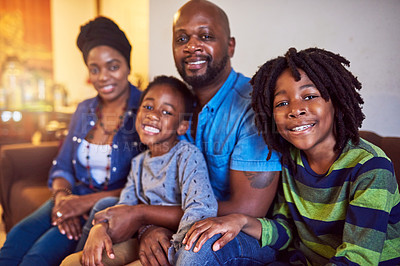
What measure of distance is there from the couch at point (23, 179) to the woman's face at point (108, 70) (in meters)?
0.92

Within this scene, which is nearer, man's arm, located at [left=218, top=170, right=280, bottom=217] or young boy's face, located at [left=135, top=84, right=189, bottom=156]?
man's arm, located at [left=218, top=170, right=280, bottom=217]

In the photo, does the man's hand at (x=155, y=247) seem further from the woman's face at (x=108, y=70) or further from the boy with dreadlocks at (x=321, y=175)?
the woman's face at (x=108, y=70)

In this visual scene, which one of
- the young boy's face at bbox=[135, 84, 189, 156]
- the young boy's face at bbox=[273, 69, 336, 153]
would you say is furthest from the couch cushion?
the young boy's face at bbox=[273, 69, 336, 153]

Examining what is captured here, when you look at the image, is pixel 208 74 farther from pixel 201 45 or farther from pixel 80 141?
pixel 80 141

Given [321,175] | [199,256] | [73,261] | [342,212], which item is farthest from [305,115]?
[73,261]

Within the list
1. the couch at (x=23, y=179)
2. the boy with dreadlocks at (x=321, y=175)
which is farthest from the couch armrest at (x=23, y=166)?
the boy with dreadlocks at (x=321, y=175)

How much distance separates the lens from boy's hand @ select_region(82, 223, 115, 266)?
3.69ft

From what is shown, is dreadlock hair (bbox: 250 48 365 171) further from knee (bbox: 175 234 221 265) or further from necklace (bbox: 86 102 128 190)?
necklace (bbox: 86 102 128 190)

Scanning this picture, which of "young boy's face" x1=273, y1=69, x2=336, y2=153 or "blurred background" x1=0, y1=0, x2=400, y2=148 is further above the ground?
"blurred background" x1=0, y1=0, x2=400, y2=148

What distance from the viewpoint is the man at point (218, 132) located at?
4.01ft

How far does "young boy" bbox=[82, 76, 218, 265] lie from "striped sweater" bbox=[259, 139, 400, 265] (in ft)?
1.07

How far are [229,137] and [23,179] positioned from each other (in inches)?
75.4

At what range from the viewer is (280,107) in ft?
3.58

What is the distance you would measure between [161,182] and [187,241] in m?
0.43
